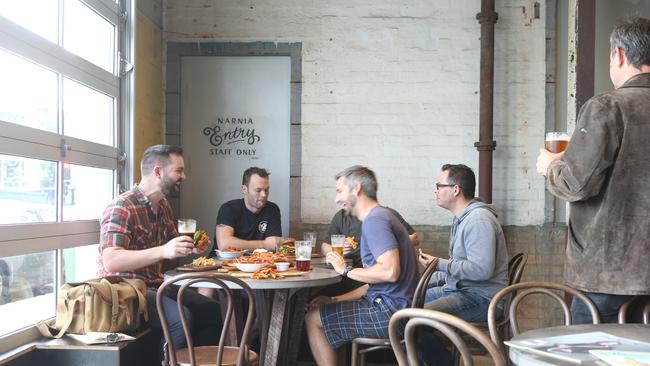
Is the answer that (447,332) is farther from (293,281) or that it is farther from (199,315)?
(199,315)

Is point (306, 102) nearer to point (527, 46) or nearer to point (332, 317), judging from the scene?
point (527, 46)

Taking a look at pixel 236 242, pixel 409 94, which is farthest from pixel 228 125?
pixel 409 94

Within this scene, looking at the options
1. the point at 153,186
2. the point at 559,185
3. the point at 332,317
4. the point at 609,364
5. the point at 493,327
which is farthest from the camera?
the point at 153,186

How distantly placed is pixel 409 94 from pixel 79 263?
10.5ft

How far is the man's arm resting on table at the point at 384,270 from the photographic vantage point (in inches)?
127

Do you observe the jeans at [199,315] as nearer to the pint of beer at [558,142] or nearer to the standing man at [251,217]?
the standing man at [251,217]

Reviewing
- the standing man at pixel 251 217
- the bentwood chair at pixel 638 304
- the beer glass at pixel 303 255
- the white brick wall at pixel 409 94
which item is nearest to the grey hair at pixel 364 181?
the beer glass at pixel 303 255

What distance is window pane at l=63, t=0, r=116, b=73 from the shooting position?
3986 mm

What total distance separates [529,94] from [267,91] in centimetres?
237

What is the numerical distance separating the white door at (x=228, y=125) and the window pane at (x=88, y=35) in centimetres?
131

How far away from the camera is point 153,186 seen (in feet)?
13.1

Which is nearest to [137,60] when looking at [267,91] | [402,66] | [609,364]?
[267,91]

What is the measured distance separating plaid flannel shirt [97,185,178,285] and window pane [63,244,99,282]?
0.28m

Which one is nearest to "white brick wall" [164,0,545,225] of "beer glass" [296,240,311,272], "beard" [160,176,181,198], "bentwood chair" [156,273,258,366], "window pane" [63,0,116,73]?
"window pane" [63,0,116,73]
